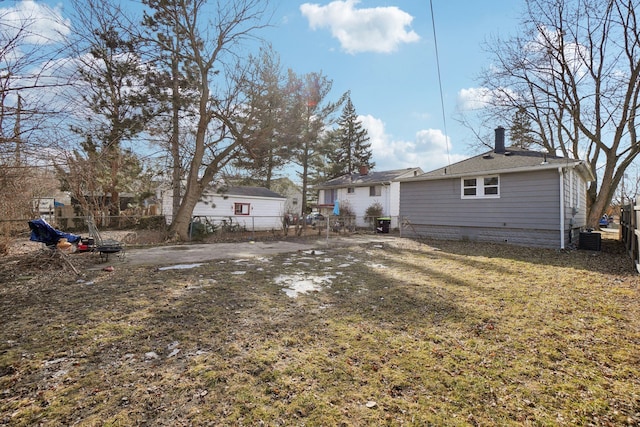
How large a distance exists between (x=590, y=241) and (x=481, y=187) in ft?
12.1

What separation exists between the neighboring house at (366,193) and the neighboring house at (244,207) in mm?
3898

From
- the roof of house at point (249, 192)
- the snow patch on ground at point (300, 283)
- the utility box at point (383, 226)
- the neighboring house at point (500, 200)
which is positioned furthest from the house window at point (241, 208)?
the snow patch on ground at point (300, 283)

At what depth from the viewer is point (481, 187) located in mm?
11398

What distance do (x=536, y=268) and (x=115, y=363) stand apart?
812 centimetres

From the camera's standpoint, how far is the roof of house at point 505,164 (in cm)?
972

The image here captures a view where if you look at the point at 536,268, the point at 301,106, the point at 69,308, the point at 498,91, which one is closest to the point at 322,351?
the point at 69,308

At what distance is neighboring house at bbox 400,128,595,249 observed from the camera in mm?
9719

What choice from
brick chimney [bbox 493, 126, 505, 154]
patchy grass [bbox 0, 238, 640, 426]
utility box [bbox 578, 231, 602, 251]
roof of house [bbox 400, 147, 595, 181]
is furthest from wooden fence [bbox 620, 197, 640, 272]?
brick chimney [bbox 493, 126, 505, 154]

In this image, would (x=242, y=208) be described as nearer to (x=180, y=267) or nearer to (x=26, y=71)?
(x=180, y=267)

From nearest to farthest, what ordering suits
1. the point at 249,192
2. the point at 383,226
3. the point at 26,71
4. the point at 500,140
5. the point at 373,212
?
1. the point at 26,71
2. the point at 500,140
3. the point at 383,226
4. the point at 373,212
5. the point at 249,192

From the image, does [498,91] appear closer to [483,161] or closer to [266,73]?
[483,161]

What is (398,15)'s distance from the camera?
777 centimetres

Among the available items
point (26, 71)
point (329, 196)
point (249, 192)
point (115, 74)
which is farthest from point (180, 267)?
point (329, 196)

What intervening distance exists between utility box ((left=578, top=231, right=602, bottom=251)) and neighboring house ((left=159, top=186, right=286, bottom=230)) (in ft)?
45.5
